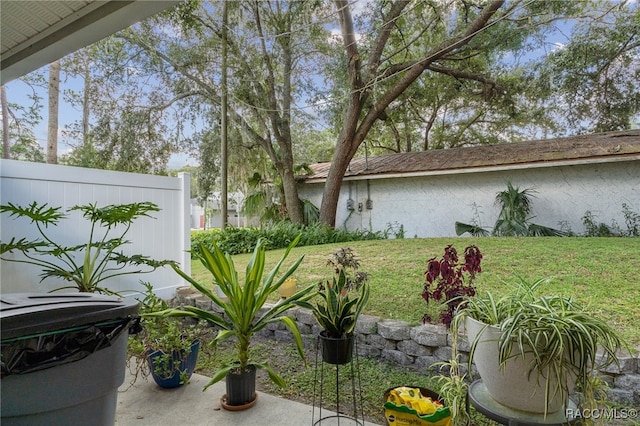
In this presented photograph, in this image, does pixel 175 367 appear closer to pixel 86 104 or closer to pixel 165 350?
pixel 165 350

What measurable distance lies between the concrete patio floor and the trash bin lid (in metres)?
0.83

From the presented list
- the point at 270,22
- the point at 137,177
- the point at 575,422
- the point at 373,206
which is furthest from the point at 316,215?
the point at 575,422

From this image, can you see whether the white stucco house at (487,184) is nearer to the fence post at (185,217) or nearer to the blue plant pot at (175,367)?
the fence post at (185,217)

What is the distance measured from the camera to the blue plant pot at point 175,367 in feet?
7.11

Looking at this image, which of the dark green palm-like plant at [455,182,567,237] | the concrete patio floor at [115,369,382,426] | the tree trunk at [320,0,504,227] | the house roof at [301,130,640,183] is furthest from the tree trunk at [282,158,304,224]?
the concrete patio floor at [115,369,382,426]

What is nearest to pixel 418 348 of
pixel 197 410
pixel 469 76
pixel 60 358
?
pixel 197 410

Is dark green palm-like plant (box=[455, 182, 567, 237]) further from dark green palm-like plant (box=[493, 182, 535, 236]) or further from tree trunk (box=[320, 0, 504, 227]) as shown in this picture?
tree trunk (box=[320, 0, 504, 227])

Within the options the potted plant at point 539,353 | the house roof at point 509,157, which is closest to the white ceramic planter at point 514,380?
the potted plant at point 539,353

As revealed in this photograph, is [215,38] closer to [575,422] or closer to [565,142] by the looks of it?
[565,142]

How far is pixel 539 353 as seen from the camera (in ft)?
3.83

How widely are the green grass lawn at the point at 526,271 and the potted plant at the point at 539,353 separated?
0.84 metres

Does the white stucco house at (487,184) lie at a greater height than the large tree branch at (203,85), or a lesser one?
lesser

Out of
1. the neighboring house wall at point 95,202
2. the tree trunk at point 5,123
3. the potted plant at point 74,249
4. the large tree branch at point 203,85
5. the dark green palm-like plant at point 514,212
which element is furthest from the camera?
the large tree branch at point 203,85

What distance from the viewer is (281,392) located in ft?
7.18
